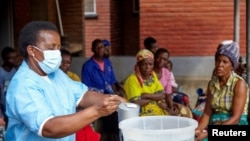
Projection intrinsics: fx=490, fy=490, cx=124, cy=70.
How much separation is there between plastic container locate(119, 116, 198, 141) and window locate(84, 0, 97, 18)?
10.3 meters

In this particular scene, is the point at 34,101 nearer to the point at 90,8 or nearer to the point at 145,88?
the point at 145,88

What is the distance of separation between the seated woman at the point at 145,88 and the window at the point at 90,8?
25.3 ft

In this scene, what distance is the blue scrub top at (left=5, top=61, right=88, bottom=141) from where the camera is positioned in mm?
2268

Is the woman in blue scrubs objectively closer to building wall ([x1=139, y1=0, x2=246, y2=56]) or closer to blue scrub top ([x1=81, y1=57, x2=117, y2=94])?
blue scrub top ([x1=81, y1=57, x2=117, y2=94])

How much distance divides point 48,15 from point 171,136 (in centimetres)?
751

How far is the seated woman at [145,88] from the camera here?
16.0ft

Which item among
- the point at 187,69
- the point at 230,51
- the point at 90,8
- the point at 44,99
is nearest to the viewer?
the point at 44,99

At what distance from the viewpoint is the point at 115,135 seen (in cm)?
573

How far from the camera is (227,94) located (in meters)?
3.53

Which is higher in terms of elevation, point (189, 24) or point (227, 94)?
point (189, 24)

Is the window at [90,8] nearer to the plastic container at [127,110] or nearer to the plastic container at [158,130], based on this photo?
the plastic container at [127,110]

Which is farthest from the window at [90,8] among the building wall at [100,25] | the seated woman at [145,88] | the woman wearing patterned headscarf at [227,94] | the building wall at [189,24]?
the woman wearing patterned headscarf at [227,94]

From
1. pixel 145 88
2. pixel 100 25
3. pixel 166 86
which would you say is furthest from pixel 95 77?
pixel 100 25

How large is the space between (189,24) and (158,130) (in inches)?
320
